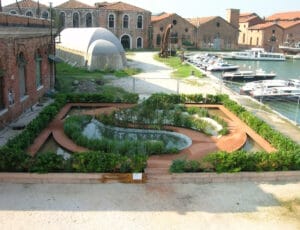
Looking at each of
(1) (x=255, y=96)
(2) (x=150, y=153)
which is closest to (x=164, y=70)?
(1) (x=255, y=96)

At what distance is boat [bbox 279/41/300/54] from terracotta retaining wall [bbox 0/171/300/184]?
62.3 metres

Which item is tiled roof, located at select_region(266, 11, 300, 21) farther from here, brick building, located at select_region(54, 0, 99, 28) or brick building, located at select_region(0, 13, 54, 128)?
brick building, located at select_region(0, 13, 54, 128)

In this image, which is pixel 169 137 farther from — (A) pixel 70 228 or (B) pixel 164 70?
(B) pixel 164 70

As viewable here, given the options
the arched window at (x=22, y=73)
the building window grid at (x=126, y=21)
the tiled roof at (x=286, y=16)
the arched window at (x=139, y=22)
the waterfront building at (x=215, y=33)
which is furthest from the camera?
the tiled roof at (x=286, y=16)

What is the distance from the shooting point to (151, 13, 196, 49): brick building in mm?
65000

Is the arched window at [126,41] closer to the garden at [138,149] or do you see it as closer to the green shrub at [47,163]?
the garden at [138,149]

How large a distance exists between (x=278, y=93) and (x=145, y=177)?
20.2 meters

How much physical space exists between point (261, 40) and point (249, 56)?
53.3ft

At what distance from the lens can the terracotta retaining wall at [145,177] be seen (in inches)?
404

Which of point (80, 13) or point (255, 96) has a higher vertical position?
point (80, 13)

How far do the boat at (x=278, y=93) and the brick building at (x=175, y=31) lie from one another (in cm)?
3900

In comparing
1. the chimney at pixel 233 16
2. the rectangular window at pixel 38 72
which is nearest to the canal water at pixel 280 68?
the rectangular window at pixel 38 72

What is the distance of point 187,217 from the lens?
8906 mm

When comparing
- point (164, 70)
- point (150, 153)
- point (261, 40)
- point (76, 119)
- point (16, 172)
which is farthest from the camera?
point (261, 40)
